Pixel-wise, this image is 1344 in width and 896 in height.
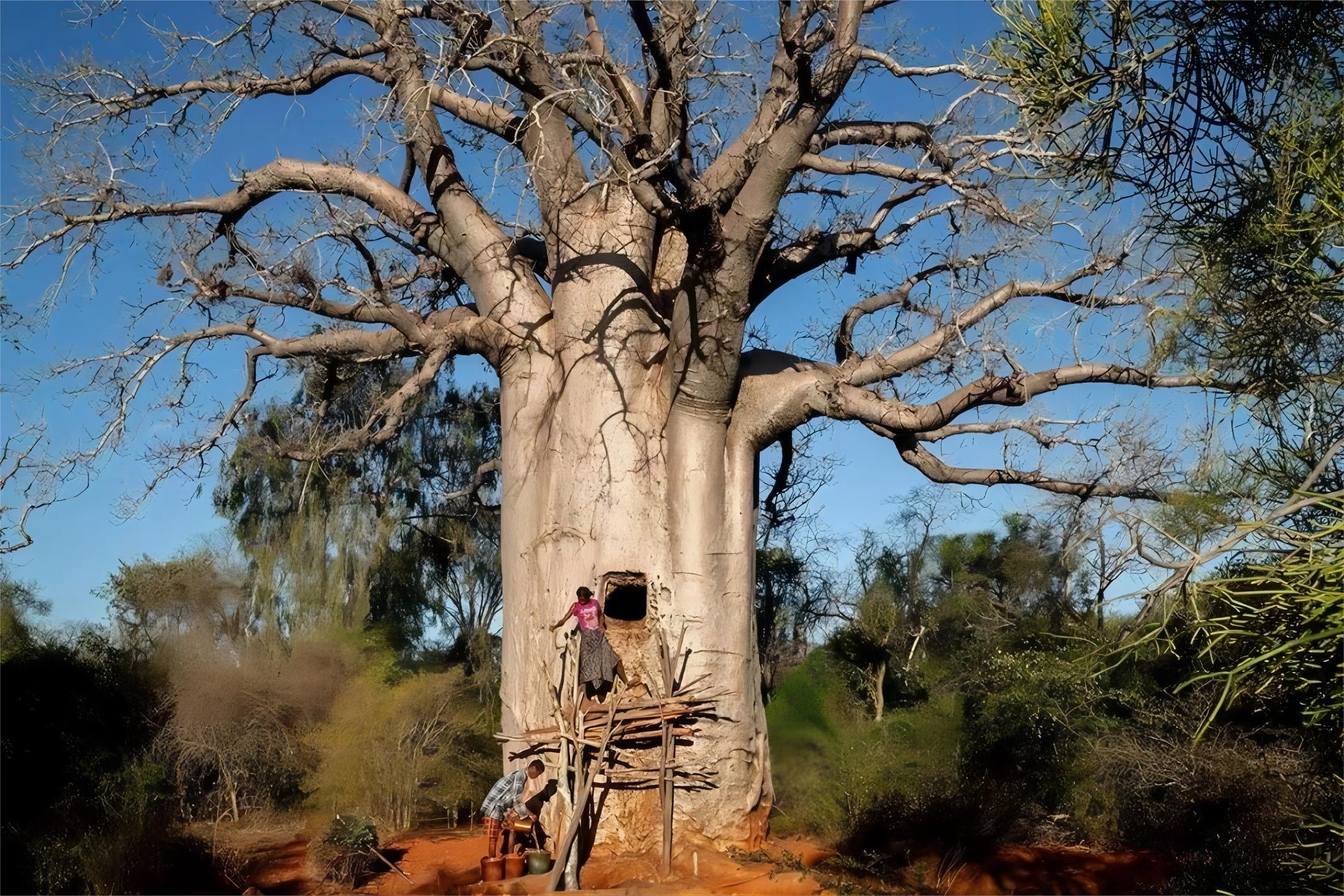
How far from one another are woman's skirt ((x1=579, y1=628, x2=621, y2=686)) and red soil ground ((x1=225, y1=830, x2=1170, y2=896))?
4.05 feet

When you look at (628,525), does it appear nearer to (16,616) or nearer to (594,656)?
(594,656)

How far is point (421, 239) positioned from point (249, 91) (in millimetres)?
1723

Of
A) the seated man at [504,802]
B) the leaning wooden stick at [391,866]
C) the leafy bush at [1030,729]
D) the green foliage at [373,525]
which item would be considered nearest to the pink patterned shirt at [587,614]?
the seated man at [504,802]

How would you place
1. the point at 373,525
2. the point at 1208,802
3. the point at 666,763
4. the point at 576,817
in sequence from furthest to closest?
the point at 373,525 < the point at 1208,802 < the point at 666,763 < the point at 576,817

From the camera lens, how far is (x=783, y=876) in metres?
7.38

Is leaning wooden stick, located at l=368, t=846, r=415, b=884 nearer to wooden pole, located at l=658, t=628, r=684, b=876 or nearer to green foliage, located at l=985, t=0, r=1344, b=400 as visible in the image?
wooden pole, located at l=658, t=628, r=684, b=876

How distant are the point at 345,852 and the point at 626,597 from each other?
9.65 ft

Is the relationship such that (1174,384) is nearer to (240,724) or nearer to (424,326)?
(424,326)

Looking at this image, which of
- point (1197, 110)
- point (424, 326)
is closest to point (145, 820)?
point (424, 326)

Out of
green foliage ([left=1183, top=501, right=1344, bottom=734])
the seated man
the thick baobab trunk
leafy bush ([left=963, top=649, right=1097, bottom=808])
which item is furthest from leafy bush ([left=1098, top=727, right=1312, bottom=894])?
the seated man

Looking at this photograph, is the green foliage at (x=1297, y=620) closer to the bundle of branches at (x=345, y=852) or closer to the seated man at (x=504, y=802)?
the seated man at (x=504, y=802)

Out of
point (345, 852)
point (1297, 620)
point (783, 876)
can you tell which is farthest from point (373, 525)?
point (1297, 620)

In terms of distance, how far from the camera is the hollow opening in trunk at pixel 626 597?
8047 millimetres

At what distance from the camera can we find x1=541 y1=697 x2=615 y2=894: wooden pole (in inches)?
279
